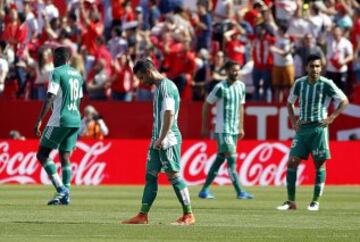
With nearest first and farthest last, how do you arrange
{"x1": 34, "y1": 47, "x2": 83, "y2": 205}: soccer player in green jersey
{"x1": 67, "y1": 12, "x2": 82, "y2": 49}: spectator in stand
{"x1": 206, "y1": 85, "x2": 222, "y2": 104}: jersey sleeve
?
{"x1": 34, "y1": 47, "x2": 83, "y2": 205}: soccer player in green jersey, {"x1": 206, "y1": 85, "x2": 222, "y2": 104}: jersey sleeve, {"x1": 67, "y1": 12, "x2": 82, "y2": 49}: spectator in stand

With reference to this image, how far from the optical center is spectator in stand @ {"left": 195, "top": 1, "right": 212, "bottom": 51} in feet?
105

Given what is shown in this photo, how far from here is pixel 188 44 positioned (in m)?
30.5

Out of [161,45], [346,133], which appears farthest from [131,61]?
[346,133]

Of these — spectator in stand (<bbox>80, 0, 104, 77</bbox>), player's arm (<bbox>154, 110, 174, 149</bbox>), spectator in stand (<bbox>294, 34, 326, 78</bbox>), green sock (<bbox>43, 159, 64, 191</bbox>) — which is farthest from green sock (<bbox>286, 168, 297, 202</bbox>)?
spectator in stand (<bbox>80, 0, 104, 77</bbox>)

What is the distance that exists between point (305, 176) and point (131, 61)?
523cm

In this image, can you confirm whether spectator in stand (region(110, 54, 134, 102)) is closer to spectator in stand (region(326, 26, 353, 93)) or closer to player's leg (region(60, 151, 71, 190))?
spectator in stand (region(326, 26, 353, 93))

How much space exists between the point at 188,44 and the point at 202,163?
9.82 feet

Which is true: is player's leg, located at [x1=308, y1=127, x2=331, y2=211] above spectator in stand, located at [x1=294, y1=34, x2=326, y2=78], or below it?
below

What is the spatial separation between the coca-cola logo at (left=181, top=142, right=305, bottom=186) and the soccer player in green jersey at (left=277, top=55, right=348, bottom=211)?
32.3 ft

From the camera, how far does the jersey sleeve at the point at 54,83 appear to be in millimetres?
19547

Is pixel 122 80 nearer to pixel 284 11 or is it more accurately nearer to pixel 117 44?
pixel 117 44

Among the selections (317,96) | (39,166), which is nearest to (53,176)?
(317,96)

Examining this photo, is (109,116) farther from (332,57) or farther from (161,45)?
(332,57)

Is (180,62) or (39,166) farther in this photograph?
(180,62)
